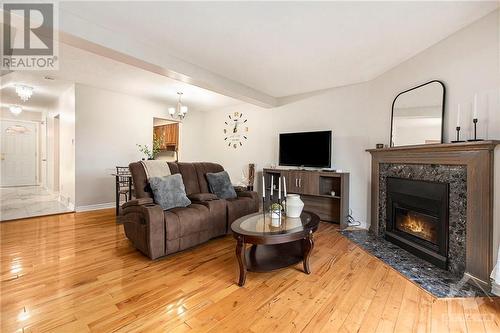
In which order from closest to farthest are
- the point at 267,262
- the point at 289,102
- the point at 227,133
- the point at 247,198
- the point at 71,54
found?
the point at 267,262 → the point at 71,54 → the point at 247,198 → the point at 289,102 → the point at 227,133

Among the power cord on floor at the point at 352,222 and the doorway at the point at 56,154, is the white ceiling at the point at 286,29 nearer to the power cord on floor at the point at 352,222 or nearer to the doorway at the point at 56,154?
the power cord on floor at the point at 352,222

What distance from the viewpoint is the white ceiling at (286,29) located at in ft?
6.40

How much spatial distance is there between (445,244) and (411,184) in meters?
A: 0.72

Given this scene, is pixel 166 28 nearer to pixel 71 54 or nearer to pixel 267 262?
pixel 71 54

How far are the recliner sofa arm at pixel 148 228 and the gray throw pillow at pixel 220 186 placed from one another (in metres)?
1.05

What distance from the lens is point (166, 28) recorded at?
2277mm

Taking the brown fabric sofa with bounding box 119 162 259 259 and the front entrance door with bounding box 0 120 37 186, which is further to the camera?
the front entrance door with bounding box 0 120 37 186

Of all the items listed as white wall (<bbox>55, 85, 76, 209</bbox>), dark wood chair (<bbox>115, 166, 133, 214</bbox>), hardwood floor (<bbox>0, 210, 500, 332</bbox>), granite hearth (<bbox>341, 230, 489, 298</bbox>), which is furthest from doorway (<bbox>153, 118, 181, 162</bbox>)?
granite hearth (<bbox>341, 230, 489, 298</bbox>)

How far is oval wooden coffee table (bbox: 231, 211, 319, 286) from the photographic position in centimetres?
189

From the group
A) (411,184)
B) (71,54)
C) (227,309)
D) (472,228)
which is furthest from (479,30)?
(71,54)

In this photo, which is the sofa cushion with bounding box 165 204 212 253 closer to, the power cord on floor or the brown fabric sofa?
the brown fabric sofa

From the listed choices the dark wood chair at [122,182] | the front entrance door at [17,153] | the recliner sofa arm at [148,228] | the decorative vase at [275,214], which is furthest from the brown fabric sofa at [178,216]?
the front entrance door at [17,153]

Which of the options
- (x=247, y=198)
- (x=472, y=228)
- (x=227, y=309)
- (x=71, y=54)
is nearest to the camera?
(x=227, y=309)

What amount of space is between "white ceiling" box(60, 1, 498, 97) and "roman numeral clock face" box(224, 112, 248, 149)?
7.64 ft
